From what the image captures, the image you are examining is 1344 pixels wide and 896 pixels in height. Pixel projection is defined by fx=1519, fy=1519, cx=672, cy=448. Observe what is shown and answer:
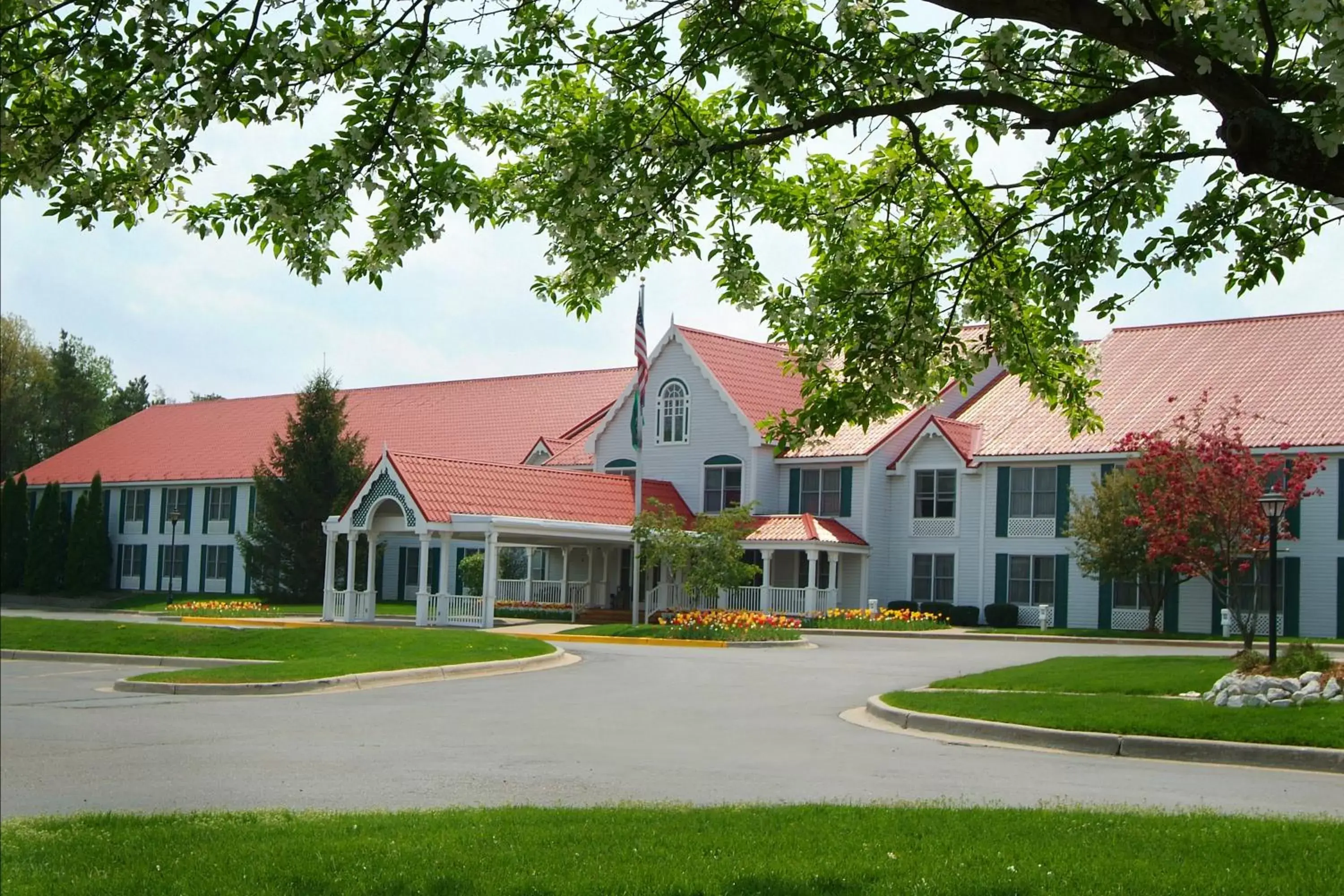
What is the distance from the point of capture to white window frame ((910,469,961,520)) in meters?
44.6

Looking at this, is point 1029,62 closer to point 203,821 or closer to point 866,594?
point 203,821

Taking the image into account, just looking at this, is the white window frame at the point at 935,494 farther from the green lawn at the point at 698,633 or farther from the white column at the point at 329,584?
the white column at the point at 329,584

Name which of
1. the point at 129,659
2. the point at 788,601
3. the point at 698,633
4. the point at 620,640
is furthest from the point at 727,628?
the point at 129,659

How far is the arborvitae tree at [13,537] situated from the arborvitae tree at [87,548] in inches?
119

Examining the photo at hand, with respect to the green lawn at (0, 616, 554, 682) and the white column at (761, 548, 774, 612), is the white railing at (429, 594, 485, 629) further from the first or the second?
the white column at (761, 548, 774, 612)

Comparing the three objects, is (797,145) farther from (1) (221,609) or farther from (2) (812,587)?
(1) (221,609)

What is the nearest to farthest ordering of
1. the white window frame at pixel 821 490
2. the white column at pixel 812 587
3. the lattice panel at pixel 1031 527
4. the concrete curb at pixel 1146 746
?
the concrete curb at pixel 1146 746 < the lattice panel at pixel 1031 527 < the white column at pixel 812 587 < the white window frame at pixel 821 490

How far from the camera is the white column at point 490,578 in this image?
39625mm

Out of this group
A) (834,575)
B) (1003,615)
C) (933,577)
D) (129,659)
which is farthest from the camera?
(933,577)

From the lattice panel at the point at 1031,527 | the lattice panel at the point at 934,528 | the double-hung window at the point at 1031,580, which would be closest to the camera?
the lattice panel at the point at 1031,527

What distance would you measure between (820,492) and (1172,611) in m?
11.4

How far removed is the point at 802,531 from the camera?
44031 mm

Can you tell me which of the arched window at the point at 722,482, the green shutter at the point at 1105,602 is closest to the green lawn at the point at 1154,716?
the green shutter at the point at 1105,602

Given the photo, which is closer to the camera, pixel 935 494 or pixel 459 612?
pixel 459 612
